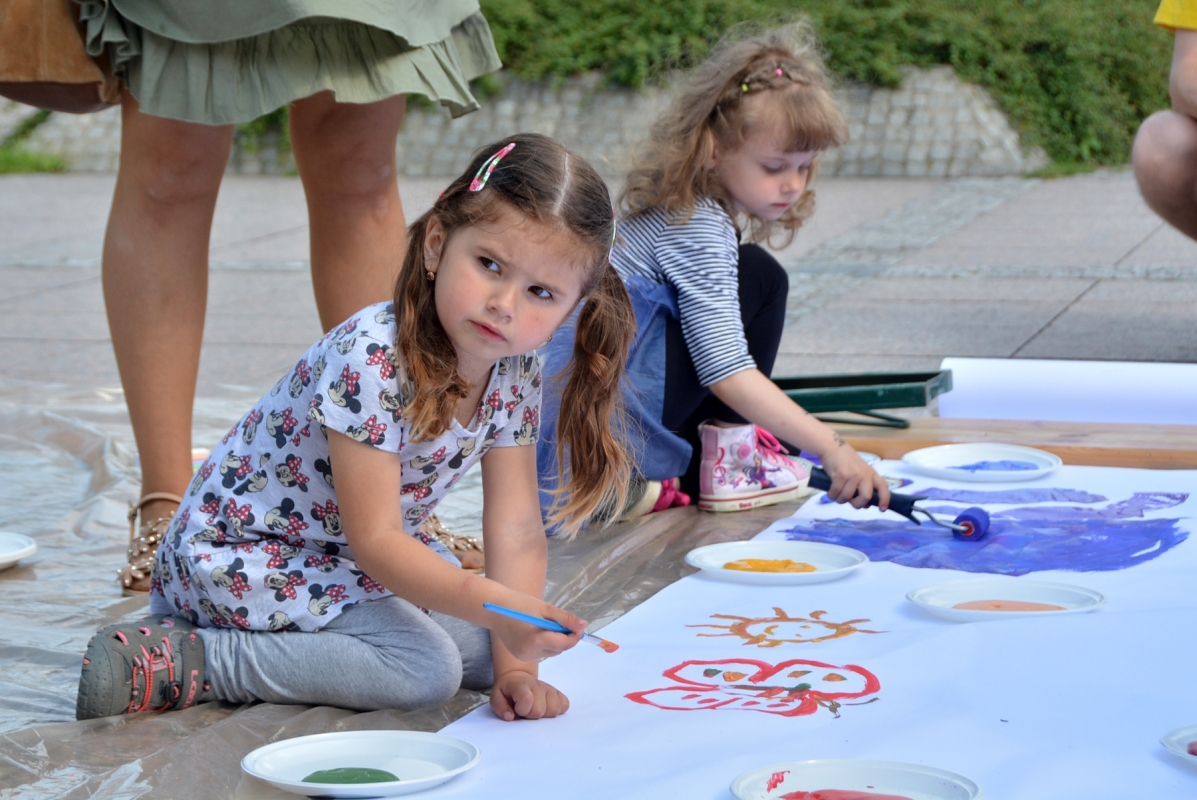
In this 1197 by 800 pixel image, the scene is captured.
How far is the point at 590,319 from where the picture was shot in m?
1.63

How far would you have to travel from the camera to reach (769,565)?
202 cm

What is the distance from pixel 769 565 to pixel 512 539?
55 centimetres

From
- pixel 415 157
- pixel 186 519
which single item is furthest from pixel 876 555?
pixel 415 157

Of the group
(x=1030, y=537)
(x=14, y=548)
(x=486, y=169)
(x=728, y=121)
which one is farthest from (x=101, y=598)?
(x=1030, y=537)

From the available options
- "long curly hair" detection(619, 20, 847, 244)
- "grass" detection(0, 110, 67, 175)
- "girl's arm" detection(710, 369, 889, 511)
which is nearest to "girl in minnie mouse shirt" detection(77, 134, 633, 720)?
"girl's arm" detection(710, 369, 889, 511)

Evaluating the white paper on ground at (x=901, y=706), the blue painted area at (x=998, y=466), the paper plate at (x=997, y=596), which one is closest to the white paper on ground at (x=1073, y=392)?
the blue painted area at (x=998, y=466)

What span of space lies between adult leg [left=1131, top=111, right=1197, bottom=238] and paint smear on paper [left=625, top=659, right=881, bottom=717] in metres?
1.86

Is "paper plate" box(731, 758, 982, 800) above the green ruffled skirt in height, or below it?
below

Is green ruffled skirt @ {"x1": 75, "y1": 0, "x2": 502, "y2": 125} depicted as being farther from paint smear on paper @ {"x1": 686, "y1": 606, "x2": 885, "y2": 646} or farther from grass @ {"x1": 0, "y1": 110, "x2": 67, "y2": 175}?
grass @ {"x1": 0, "y1": 110, "x2": 67, "y2": 175}

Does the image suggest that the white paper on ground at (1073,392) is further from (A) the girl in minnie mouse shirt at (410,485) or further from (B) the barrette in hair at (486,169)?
(B) the barrette in hair at (486,169)

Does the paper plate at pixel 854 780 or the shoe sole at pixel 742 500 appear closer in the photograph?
the paper plate at pixel 854 780

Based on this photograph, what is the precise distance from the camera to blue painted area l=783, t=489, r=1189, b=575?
2.03m

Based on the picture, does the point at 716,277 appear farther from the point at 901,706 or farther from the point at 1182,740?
the point at 1182,740

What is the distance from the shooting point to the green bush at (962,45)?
8.79m
